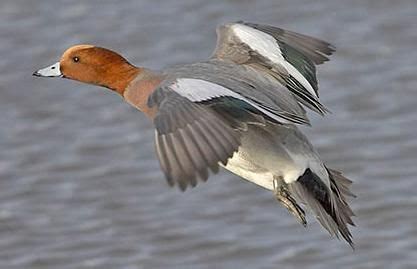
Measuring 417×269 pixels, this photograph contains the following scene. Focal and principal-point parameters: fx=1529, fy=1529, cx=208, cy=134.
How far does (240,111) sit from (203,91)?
0.16 meters

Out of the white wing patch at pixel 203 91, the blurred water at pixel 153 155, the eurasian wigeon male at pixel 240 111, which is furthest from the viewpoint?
the blurred water at pixel 153 155

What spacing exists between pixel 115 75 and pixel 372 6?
382cm

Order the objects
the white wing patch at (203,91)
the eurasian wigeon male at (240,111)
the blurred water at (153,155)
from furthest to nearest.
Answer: the blurred water at (153,155)
the white wing patch at (203,91)
the eurasian wigeon male at (240,111)

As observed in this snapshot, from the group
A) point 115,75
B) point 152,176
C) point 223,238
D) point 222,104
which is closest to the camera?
point 222,104

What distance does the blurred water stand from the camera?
7.45 meters

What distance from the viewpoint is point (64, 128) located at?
8.44m

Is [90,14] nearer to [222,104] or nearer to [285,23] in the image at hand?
[285,23]

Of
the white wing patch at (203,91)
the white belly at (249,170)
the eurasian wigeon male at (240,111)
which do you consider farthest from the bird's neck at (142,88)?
the white belly at (249,170)

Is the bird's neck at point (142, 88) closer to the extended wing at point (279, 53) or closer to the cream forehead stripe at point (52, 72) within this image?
the cream forehead stripe at point (52, 72)

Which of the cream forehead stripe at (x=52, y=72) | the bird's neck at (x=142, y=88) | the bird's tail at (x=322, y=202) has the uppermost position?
the cream forehead stripe at (x=52, y=72)

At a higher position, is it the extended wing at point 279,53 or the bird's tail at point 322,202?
the extended wing at point 279,53

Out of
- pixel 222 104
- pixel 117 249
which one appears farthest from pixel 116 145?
pixel 222 104

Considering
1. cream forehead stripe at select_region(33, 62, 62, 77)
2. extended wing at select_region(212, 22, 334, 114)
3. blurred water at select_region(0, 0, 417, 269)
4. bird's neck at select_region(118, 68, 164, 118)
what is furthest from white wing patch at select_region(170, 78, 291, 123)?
blurred water at select_region(0, 0, 417, 269)

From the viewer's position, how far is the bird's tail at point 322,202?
5.60 m
